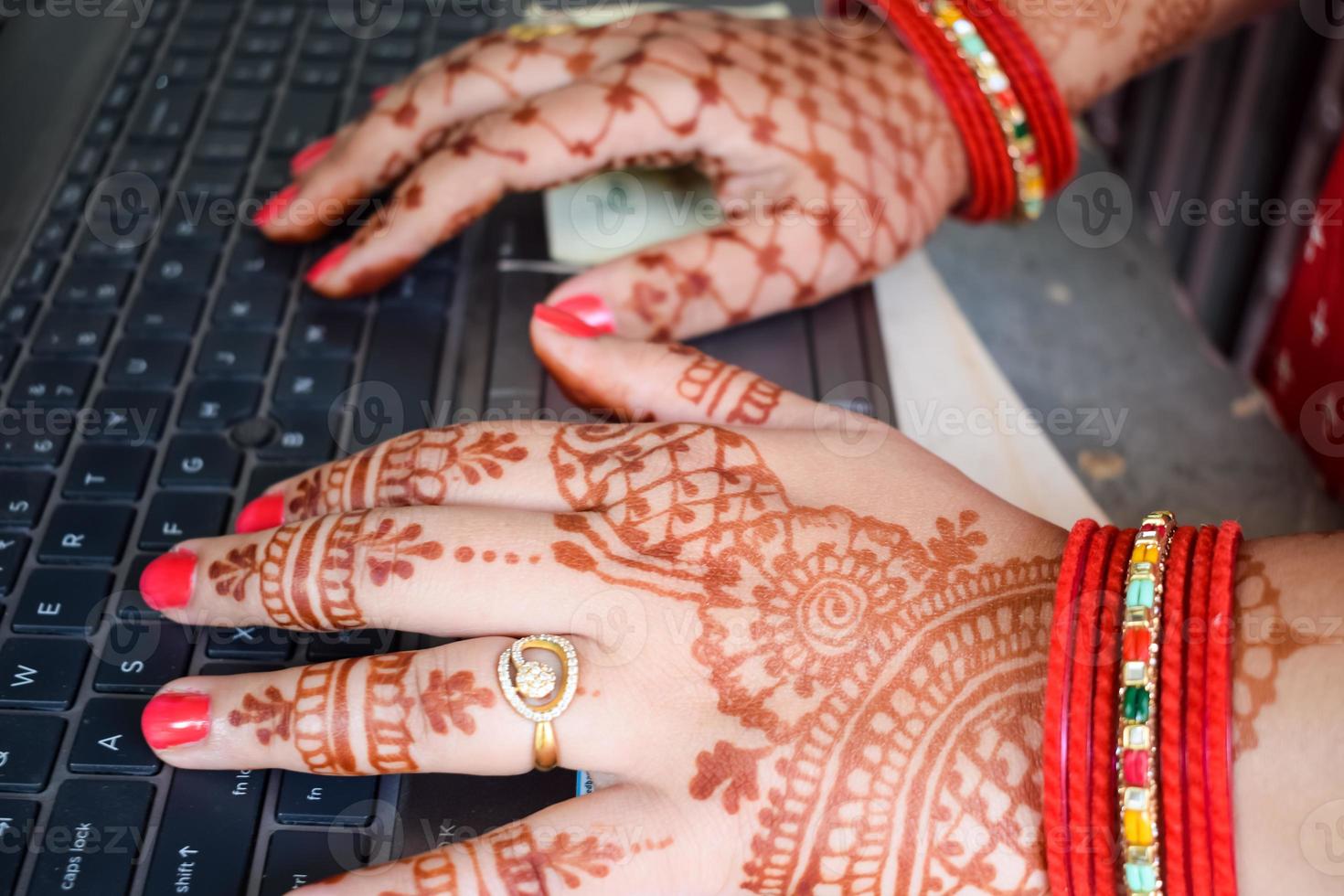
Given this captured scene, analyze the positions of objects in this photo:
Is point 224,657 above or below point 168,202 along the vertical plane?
below

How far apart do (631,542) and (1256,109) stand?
950 mm

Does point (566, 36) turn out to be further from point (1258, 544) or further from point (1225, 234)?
point (1225, 234)

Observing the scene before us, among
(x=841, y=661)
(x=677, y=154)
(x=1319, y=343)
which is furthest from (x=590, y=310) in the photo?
(x=1319, y=343)

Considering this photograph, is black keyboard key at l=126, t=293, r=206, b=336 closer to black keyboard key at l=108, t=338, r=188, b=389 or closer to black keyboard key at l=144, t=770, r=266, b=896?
black keyboard key at l=108, t=338, r=188, b=389

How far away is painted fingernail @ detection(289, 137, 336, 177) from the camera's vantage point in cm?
75

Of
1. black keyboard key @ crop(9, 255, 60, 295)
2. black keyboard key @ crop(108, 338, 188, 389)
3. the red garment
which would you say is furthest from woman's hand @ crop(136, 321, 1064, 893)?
the red garment

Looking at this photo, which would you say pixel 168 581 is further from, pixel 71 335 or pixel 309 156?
pixel 309 156

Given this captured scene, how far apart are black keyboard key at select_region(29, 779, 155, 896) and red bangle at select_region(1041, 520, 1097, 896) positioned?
35 cm

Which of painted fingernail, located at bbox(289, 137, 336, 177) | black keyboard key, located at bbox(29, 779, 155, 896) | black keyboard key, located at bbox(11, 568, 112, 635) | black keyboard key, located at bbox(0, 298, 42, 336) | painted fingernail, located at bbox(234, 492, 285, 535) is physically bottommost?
black keyboard key, located at bbox(29, 779, 155, 896)

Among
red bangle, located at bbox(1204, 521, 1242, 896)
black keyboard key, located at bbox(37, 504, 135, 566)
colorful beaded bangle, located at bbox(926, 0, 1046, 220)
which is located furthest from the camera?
colorful beaded bangle, located at bbox(926, 0, 1046, 220)

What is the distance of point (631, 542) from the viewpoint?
54cm

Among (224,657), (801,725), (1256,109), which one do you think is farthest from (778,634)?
(1256,109)

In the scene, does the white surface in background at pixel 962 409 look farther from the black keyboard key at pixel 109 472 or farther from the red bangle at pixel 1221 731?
the black keyboard key at pixel 109 472

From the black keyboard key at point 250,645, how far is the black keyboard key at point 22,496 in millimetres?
107
